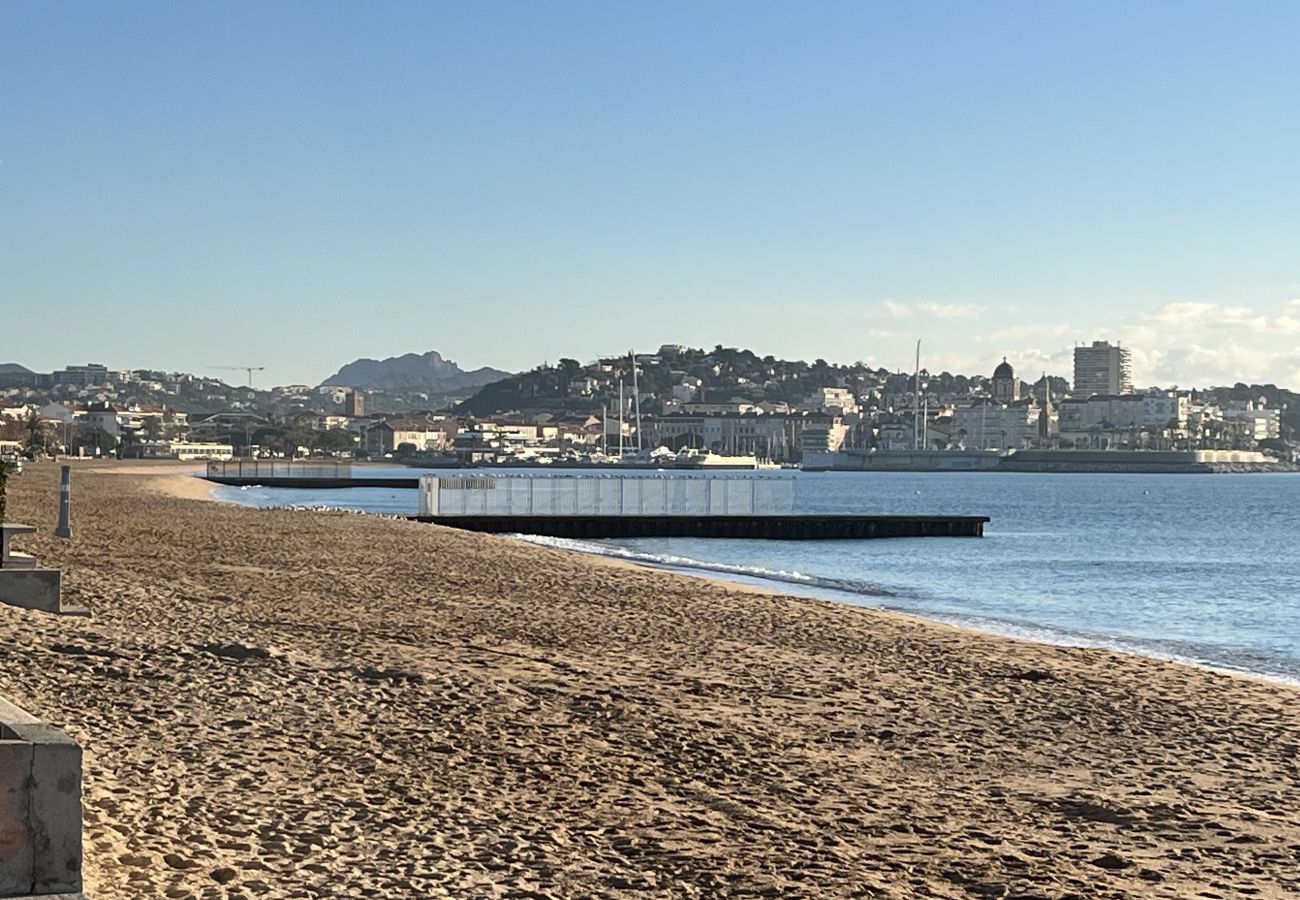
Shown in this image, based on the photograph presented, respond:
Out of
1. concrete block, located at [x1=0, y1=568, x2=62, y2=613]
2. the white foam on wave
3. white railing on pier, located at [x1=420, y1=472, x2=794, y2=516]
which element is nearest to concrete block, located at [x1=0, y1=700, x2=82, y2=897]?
concrete block, located at [x1=0, y1=568, x2=62, y2=613]

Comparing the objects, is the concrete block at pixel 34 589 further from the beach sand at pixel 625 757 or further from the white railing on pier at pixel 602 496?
the white railing on pier at pixel 602 496

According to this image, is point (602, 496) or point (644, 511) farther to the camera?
point (644, 511)

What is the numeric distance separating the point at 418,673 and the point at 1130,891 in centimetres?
571

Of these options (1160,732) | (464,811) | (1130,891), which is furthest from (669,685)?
(1130,891)

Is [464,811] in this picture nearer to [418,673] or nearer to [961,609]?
[418,673]

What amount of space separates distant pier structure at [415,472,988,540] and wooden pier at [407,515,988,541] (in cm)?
3

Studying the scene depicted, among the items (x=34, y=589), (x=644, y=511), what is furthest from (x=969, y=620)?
(x=644, y=511)

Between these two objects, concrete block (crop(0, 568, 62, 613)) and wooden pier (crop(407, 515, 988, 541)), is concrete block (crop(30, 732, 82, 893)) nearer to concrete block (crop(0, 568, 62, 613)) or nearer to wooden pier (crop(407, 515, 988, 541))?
concrete block (crop(0, 568, 62, 613))

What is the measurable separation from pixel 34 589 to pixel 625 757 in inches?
230

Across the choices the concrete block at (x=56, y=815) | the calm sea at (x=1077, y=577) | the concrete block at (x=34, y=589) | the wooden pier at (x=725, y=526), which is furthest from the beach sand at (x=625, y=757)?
the wooden pier at (x=725, y=526)

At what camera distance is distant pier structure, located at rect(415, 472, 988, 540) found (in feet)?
157

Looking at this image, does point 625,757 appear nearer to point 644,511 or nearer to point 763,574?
point 763,574

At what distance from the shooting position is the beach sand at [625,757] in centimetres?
657

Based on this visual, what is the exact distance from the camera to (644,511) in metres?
52.2
